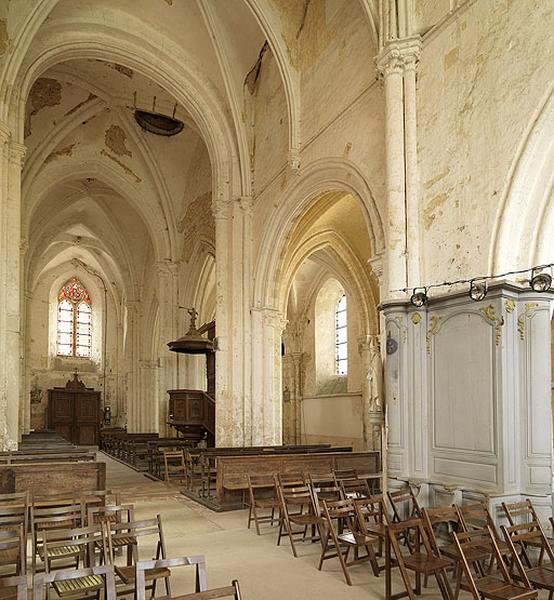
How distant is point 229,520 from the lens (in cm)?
973

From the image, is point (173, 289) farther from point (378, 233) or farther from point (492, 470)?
point (492, 470)

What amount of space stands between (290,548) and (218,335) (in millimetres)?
9533

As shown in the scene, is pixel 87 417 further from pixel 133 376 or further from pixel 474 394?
pixel 474 394

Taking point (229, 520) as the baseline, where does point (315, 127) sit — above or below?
above

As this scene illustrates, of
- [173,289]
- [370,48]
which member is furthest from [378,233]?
[173,289]

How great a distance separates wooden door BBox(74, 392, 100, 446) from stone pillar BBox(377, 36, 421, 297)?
26.6 metres

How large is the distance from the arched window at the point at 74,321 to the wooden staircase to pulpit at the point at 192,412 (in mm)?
18407

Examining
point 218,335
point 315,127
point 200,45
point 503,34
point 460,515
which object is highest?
point 200,45

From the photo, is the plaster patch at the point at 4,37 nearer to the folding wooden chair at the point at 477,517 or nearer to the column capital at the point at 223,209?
the column capital at the point at 223,209

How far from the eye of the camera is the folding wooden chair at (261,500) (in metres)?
8.63

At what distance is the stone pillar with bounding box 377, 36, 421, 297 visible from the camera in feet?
30.8

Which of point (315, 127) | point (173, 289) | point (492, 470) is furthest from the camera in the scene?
point (173, 289)

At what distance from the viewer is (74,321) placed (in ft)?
119

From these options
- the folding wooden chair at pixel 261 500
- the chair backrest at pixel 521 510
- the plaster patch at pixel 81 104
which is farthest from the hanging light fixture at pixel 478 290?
the plaster patch at pixel 81 104
